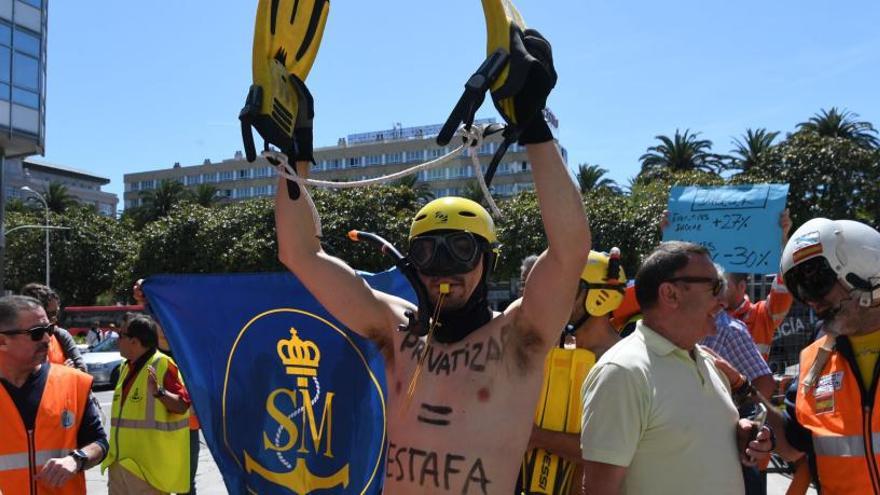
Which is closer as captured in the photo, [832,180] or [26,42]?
[832,180]

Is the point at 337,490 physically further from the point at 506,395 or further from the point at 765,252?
the point at 765,252

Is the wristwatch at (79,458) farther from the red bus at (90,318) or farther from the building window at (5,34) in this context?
the red bus at (90,318)

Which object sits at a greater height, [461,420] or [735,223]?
[735,223]

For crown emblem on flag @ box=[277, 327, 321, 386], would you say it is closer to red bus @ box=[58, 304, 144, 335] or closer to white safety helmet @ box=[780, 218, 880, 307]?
white safety helmet @ box=[780, 218, 880, 307]

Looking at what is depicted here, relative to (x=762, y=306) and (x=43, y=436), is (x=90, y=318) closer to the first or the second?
(x=762, y=306)

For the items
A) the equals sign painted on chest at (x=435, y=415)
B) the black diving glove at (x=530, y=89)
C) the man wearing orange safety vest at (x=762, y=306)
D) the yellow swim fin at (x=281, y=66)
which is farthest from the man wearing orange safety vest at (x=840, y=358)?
the man wearing orange safety vest at (x=762, y=306)

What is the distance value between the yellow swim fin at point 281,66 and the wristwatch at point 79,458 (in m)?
2.06

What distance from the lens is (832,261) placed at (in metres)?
2.77

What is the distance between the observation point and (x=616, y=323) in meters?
4.80

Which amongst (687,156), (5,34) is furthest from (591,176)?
(5,34)

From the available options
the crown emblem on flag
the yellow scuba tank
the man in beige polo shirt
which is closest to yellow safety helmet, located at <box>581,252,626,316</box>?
the yellow scuba tank

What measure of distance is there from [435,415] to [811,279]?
145 cm

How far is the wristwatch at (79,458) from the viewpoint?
3818 mm

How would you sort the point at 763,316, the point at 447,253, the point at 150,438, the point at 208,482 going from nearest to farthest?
1. the point at 447,253
2. the point at 150,438
3. the point at 763,316
4. the point at 208,482
